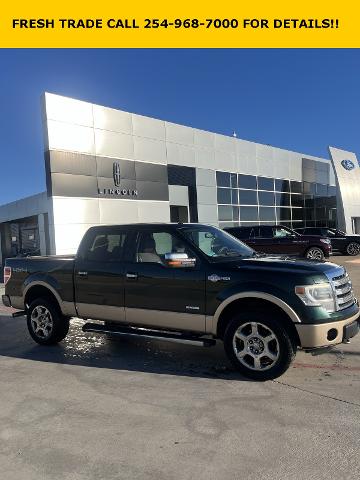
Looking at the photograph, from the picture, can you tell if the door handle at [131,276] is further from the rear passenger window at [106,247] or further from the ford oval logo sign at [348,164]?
the ford oval logo sign at [348,164]

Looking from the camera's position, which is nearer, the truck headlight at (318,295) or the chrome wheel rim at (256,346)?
the truck headlight at (318,295)

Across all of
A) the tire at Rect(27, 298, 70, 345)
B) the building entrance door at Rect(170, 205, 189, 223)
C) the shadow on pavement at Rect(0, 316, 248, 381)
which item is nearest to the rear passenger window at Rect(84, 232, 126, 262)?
the tire at Rect(27, 298, 70, 345)

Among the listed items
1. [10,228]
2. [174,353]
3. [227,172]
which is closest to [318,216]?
[227,172]

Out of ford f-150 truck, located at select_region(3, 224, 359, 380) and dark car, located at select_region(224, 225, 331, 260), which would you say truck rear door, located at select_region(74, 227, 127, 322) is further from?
dark car, located at select_region(224, 225, 331, 260)

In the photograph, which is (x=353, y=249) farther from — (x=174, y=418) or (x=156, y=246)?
(x=174, y=418)

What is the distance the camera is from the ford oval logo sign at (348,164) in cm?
3330

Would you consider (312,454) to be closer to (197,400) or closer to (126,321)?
(197,400)

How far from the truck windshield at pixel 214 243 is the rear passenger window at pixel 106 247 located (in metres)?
0.96

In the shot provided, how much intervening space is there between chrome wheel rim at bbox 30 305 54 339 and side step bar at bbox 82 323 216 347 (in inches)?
Answer: 31.2

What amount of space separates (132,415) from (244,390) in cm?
121

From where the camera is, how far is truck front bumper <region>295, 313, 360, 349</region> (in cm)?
447

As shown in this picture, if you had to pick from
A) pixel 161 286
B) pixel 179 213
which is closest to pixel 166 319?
pixel 161 286

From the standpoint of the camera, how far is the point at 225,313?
5.04 m

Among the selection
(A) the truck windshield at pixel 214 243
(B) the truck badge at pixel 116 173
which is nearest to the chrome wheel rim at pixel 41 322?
(A) the truck windshield at pixel 214 243
